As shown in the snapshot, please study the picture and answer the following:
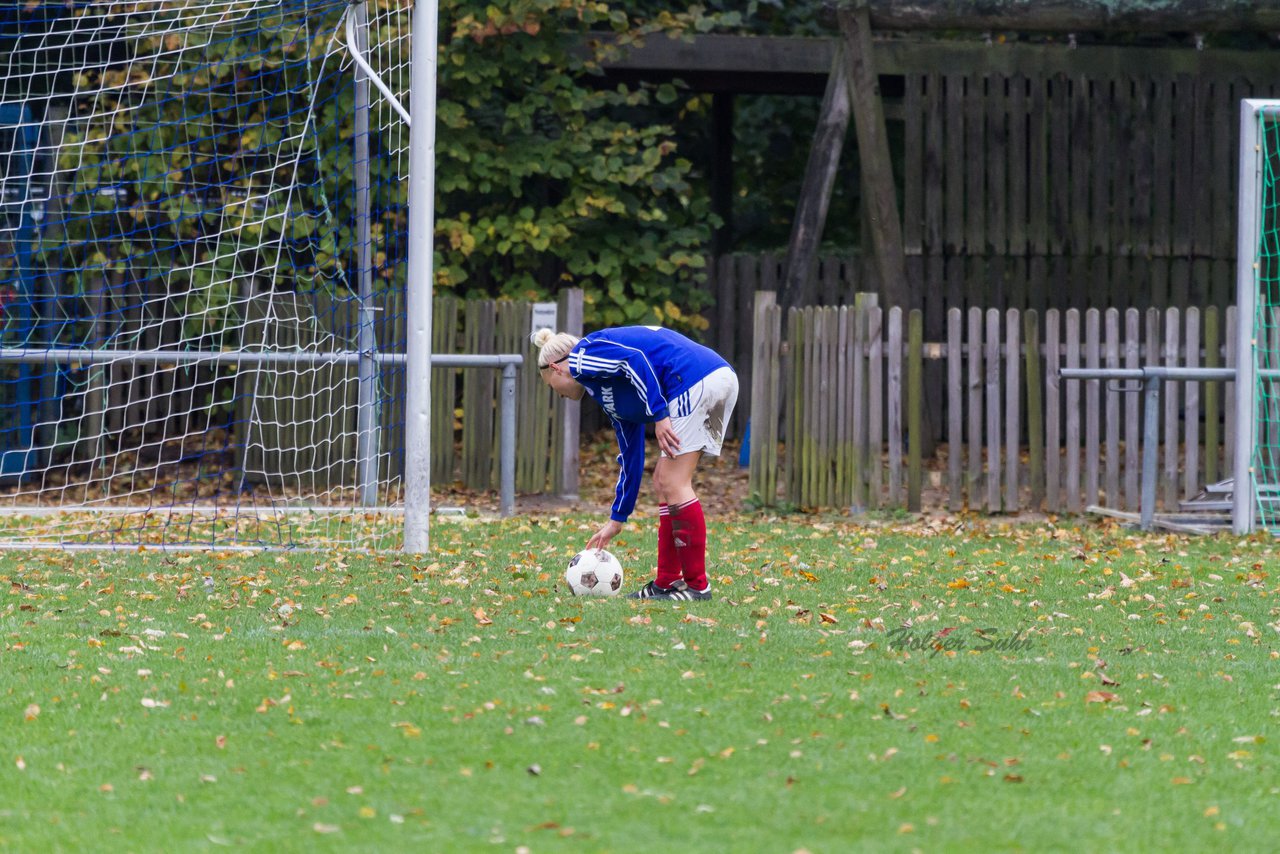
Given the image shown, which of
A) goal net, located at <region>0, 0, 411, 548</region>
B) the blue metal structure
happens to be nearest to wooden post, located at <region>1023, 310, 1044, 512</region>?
goal net, located at <region>0, 0, 411, 548</region>

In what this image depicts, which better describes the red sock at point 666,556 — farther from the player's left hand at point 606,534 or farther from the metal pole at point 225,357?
the metal pole at point 225,357

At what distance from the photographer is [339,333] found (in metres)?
13.1

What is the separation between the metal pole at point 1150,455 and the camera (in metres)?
11.2

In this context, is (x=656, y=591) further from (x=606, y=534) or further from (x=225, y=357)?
(x=225, y=357)

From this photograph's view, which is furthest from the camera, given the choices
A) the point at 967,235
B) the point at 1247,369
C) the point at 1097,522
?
the point at 967,235

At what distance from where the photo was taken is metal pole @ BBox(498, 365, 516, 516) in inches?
460

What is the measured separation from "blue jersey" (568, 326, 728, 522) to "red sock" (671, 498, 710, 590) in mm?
262

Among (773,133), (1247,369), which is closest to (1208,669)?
(1247,369)

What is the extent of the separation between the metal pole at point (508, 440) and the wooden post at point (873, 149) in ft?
12.6

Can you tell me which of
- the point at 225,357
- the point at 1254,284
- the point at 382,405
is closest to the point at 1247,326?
the point at 1254,284

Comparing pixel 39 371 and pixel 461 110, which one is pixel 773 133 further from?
pixel 39 371

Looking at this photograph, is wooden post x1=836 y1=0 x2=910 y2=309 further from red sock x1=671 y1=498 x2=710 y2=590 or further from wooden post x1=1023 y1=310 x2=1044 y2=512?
red sock x1=671 y1=498 x2=710 y2=590

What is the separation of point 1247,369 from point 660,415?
17.1 feet

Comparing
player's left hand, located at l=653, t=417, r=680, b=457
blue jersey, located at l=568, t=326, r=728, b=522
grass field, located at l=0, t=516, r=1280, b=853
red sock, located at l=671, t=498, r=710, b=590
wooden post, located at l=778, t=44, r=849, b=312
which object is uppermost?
wooden post, located at l=778, t=44, r=849, b=312
